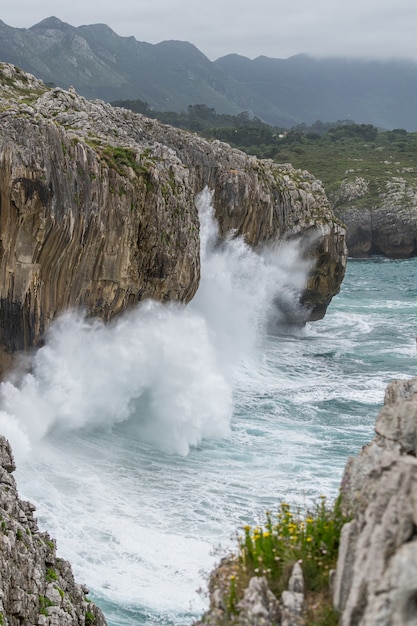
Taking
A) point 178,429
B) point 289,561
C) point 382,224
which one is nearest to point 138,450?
point 178,429

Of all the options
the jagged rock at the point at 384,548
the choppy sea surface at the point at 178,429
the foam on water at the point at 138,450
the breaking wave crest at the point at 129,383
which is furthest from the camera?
the breaking wave crest at the point at 129,383

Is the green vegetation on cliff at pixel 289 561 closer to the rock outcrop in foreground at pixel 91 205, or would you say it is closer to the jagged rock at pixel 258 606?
the jagged rock at pixel 258 606

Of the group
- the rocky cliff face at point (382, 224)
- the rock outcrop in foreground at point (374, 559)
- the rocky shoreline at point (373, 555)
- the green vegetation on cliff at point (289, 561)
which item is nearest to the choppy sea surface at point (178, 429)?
the green vegetation on cliff at point (289, 561)

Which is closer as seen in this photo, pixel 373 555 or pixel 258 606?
pixel 373 555

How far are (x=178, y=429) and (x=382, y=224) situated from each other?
56.2m

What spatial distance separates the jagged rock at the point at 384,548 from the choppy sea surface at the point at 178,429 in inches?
206

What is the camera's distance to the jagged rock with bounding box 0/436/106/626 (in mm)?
10305

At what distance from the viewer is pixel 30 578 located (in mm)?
10828

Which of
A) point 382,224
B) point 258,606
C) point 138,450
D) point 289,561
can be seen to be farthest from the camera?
point 382,224

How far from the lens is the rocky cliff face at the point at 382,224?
73.8 metres

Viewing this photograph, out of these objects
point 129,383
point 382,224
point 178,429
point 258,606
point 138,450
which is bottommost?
point 138,450

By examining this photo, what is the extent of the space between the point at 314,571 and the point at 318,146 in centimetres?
11618

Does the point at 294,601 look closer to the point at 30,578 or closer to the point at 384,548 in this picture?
the point at 384,548

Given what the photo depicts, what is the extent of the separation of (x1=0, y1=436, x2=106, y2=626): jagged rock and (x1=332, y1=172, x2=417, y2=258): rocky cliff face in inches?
2515
